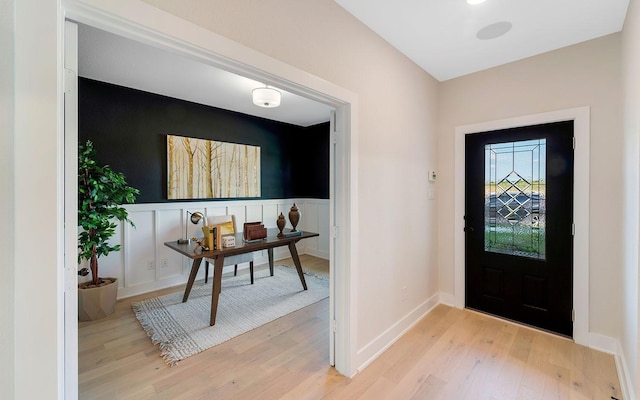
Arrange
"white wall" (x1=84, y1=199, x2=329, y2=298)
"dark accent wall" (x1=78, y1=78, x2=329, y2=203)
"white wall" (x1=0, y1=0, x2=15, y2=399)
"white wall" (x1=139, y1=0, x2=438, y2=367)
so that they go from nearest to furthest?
"white wall" (x1=0, y1=0, x2=15, y2=399) → "white wall" (x1=139, y1=0, x2=438, y2=367) → "dark accent wall" (x1=78, y1=78, x2=329, y2=203) → "white wall" (x1=84, y1=199, x2=329, y2=298)

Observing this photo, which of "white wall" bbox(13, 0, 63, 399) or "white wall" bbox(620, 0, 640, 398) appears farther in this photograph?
"white wall" bbox(620, 0, 640, 398)

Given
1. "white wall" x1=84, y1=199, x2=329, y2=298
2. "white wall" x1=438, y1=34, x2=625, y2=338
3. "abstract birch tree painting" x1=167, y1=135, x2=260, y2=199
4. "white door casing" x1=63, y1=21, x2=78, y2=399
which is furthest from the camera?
"abstract birch tree painting" x1=167, y1=135, x2=260, y2=199

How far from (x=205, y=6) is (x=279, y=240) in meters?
2.41

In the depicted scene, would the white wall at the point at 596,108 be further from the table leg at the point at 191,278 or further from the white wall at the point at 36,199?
the table leg at the point at 191,278

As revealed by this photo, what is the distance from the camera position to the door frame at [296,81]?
1.00m

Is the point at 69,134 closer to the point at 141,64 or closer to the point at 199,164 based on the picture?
the point at 141,64

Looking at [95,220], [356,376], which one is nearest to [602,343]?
[356,376]

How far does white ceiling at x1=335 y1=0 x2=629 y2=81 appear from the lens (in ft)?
6.09

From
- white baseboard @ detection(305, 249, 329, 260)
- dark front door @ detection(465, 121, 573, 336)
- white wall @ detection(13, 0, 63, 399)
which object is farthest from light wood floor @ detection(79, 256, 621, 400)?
white baseboard @ detection(305, 249, 329, 260)

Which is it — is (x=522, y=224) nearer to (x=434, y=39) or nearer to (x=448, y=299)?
(x=448, y=299)

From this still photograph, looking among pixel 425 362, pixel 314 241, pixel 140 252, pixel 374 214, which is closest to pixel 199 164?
pixel 140 252

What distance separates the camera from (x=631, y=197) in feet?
5.57

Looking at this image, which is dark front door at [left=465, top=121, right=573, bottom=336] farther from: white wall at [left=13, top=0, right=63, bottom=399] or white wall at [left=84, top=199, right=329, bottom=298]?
white wall at [left=84, top=199, right=329, bottom=298]

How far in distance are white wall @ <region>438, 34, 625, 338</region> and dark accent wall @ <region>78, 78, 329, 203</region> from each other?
3.06 metres
